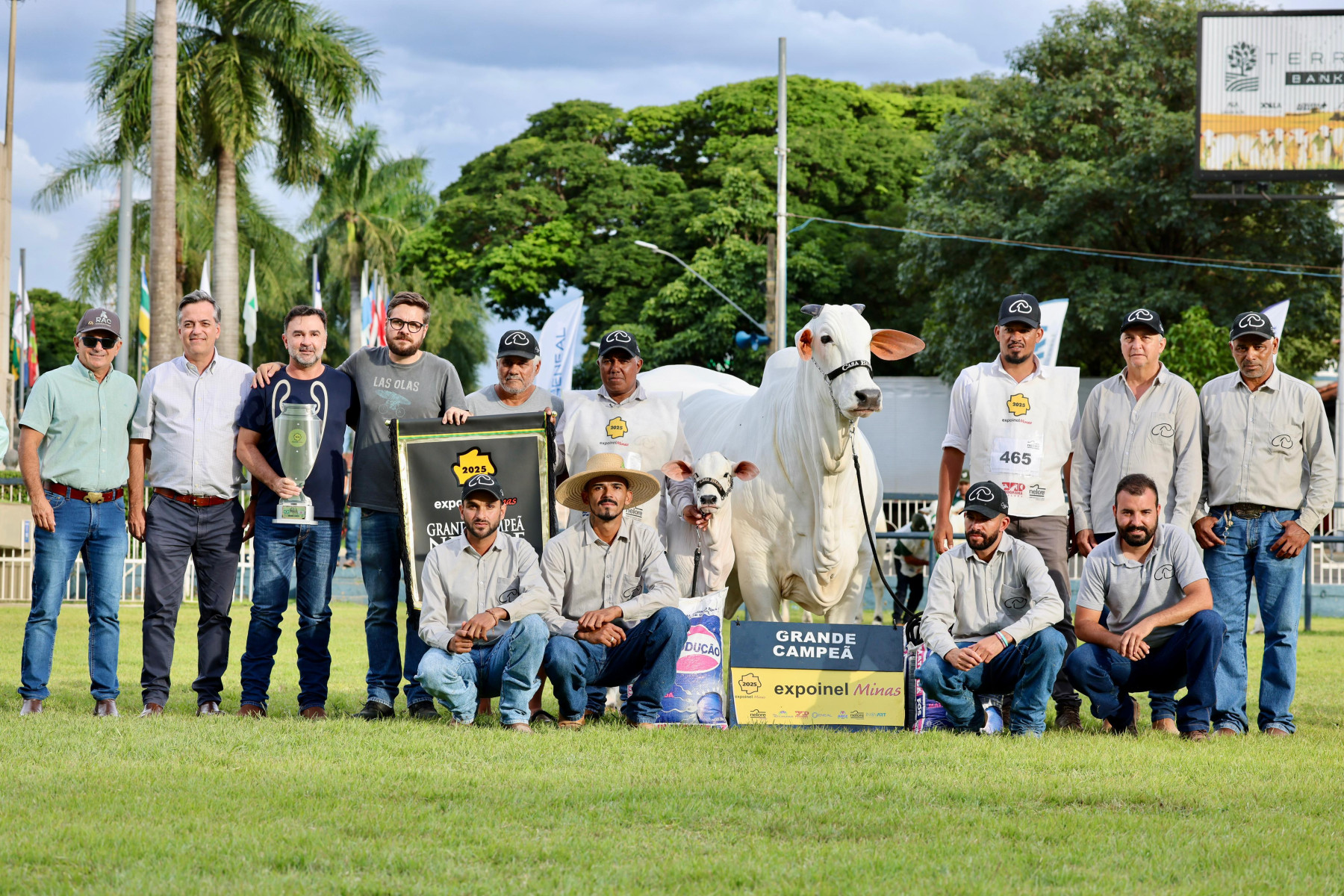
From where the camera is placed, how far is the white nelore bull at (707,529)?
7883 millimetres

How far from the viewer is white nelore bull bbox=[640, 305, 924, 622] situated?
25.8 feet

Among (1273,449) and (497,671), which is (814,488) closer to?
(497,671)

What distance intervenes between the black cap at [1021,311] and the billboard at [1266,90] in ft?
54.6

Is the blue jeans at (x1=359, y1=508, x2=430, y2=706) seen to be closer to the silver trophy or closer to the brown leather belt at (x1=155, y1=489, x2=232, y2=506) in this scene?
the silver trophy

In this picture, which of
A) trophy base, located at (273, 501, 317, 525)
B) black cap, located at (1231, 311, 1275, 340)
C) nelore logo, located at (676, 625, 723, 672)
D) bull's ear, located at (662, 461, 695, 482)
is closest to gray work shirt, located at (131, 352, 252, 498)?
trophy base, located at (273, 501, 317, 525)

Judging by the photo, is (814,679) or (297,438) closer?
(814,679)

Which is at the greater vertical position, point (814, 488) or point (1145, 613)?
point (814, 488)

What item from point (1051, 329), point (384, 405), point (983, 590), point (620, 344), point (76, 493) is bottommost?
point (983, 590)

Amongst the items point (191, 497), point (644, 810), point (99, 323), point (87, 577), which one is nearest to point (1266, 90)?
point (191, 497)

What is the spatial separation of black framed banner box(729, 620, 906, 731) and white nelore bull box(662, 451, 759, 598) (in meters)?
0.66

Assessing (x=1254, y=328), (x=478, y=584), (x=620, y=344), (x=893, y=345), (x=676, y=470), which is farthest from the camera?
(x=893, y=345)

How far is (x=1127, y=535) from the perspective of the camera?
23.3ft

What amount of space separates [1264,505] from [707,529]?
117 inches

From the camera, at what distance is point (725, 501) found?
26.4ft
